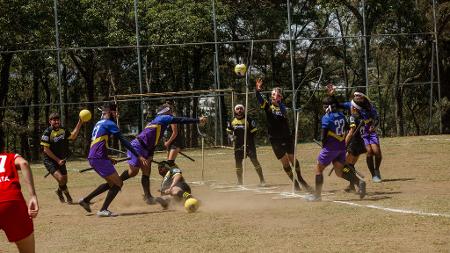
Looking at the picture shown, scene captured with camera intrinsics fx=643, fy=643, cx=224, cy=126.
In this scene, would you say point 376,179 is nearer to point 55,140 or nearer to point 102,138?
point 102,138

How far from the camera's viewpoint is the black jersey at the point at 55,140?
13234 millimetres

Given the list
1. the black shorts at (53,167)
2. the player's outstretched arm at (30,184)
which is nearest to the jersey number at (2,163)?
the player's outstretched arm at (30,184)

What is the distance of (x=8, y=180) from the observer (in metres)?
5.89

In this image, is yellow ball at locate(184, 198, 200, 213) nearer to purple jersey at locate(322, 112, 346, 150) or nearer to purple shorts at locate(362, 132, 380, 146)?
purple jersey at locate(322, 112, 346, 150)

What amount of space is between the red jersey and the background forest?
80.3 feet

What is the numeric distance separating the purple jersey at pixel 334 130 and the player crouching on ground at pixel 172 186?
8.50 feet

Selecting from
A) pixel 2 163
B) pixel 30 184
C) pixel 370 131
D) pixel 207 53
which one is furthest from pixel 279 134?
pixel 207 53

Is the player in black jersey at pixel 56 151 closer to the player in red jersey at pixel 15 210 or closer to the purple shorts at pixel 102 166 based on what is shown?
the purple shorts at pixel 102 166

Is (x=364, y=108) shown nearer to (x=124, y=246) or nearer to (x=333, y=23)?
(x=124, y=246)

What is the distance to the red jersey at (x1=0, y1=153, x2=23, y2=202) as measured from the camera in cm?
581

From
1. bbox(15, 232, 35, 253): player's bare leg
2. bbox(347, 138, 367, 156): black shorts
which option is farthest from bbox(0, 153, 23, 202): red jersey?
bbox(347, 138, 367, 156): black shorts

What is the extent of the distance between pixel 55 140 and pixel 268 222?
5.87 m

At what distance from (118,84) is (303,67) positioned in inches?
528

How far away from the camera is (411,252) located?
676 cm
